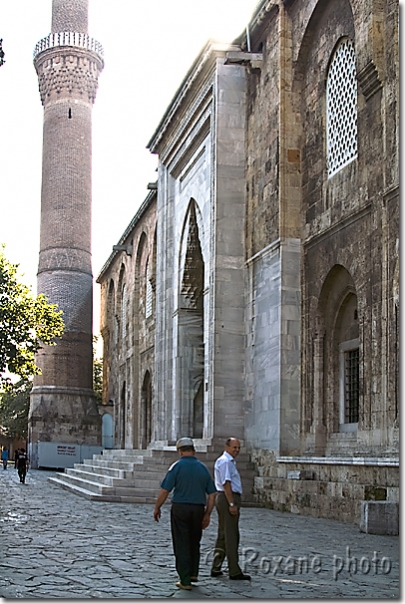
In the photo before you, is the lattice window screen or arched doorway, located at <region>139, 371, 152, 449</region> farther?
the lattice window screen

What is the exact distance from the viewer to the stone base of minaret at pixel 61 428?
37094mm

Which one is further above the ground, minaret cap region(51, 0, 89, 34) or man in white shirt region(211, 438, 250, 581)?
minaret cap region(51, 0, 89, 34)

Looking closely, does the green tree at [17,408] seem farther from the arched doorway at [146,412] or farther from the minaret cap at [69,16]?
the minaret cap at [69,16]

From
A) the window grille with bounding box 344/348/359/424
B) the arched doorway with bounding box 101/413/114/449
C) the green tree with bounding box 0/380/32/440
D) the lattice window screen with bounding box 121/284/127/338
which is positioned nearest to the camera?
the window grille with bounding box 344/348/359/424

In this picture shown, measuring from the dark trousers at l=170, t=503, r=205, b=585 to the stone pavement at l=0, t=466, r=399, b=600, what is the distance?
0.55ft

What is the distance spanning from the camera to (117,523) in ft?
41.5

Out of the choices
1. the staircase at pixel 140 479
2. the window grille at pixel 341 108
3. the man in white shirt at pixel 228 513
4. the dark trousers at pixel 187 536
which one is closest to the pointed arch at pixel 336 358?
the window grille at pixel 341 108

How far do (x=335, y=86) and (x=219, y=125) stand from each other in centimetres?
478

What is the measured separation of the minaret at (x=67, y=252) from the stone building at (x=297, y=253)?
13417mm

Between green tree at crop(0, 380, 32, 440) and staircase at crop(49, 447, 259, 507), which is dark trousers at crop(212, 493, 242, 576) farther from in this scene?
green tree at crop(0, 380, 32, 440)

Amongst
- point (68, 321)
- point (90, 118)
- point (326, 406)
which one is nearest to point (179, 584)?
point (326, 406)

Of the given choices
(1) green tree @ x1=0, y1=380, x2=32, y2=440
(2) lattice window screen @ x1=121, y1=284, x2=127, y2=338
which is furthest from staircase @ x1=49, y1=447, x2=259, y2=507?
(1) green tree @ x1=0, y1=380, x2=32, y2=440

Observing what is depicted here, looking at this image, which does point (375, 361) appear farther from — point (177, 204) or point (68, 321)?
point (68, 321)

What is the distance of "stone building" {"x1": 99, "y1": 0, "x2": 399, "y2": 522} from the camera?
44.7 feet
